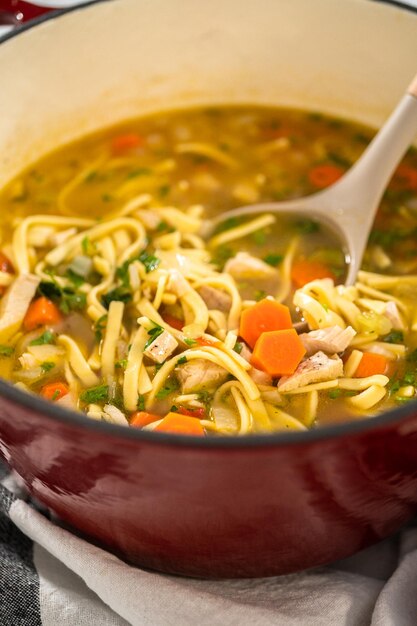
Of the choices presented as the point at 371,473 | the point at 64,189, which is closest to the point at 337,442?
the point at 371,473

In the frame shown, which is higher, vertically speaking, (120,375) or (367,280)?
(120,375)

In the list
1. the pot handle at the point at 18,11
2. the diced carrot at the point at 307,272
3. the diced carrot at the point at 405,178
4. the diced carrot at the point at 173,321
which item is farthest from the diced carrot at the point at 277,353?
the pot handle at the point at 18,11

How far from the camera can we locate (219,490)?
6.38 ft

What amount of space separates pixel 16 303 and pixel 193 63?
1580mm

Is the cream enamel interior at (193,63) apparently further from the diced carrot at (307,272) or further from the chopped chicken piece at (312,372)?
the chopped chicken piece at (312,372)

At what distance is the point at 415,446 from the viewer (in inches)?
81.2

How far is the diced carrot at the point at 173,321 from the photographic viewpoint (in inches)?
117

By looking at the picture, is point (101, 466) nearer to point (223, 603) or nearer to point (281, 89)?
point (223, 603)

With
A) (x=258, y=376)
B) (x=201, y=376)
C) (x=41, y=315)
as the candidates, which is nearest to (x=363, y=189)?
(x=258, y=376)

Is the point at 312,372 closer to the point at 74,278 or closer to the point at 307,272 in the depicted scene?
the point at 307,272

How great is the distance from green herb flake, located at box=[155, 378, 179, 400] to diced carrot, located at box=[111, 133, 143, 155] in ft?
4.82

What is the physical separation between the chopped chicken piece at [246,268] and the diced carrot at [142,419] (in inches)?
29.8

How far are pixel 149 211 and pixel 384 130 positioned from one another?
97cm

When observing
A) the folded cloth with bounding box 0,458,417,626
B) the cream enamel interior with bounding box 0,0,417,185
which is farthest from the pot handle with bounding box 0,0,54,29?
the folded cloth with bounding box 0,458,417,626
